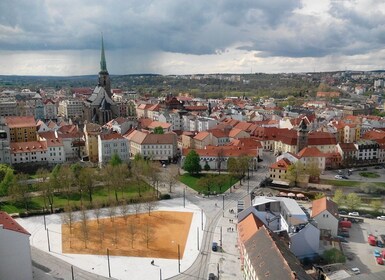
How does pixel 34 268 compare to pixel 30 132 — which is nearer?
pixel 34 268

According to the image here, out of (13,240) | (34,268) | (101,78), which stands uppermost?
(101,78)

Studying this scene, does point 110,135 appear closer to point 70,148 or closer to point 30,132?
point 70,148

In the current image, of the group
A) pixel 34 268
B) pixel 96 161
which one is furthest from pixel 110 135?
pixel 34 268

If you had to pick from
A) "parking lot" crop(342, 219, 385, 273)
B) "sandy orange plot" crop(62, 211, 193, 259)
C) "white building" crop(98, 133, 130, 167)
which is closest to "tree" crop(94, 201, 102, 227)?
"sandy orange plot" crop(62, 211, 193, 259)

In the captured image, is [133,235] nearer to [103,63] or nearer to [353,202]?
[353,202]

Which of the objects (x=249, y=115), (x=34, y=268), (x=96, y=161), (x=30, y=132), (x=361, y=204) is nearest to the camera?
(x=34, y=268)

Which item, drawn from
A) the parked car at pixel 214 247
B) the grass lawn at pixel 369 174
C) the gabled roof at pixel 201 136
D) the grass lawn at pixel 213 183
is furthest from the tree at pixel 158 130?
the parked car at pixel 214 247

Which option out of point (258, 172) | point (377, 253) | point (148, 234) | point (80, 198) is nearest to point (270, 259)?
point (377, 253)
